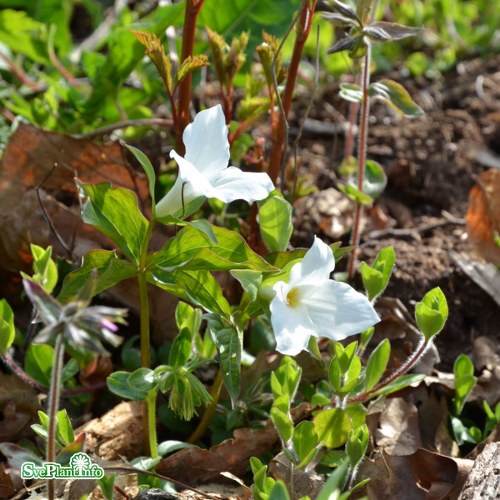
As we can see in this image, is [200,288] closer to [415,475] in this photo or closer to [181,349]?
[181,349]

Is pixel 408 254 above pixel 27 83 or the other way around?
the other way around

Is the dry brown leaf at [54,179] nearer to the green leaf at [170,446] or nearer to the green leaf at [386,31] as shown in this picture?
the green leaf at [170,446]

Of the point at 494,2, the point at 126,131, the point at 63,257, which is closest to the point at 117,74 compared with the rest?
the point at 126,131

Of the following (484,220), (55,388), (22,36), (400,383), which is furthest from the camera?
(22,36)

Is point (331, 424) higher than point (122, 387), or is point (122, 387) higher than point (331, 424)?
point (122, 387)

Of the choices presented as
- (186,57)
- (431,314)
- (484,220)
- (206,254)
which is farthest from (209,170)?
(484,220)

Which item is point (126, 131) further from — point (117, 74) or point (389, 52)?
point (389, 52)

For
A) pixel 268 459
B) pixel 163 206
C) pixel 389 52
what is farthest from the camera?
pixel 389 52
